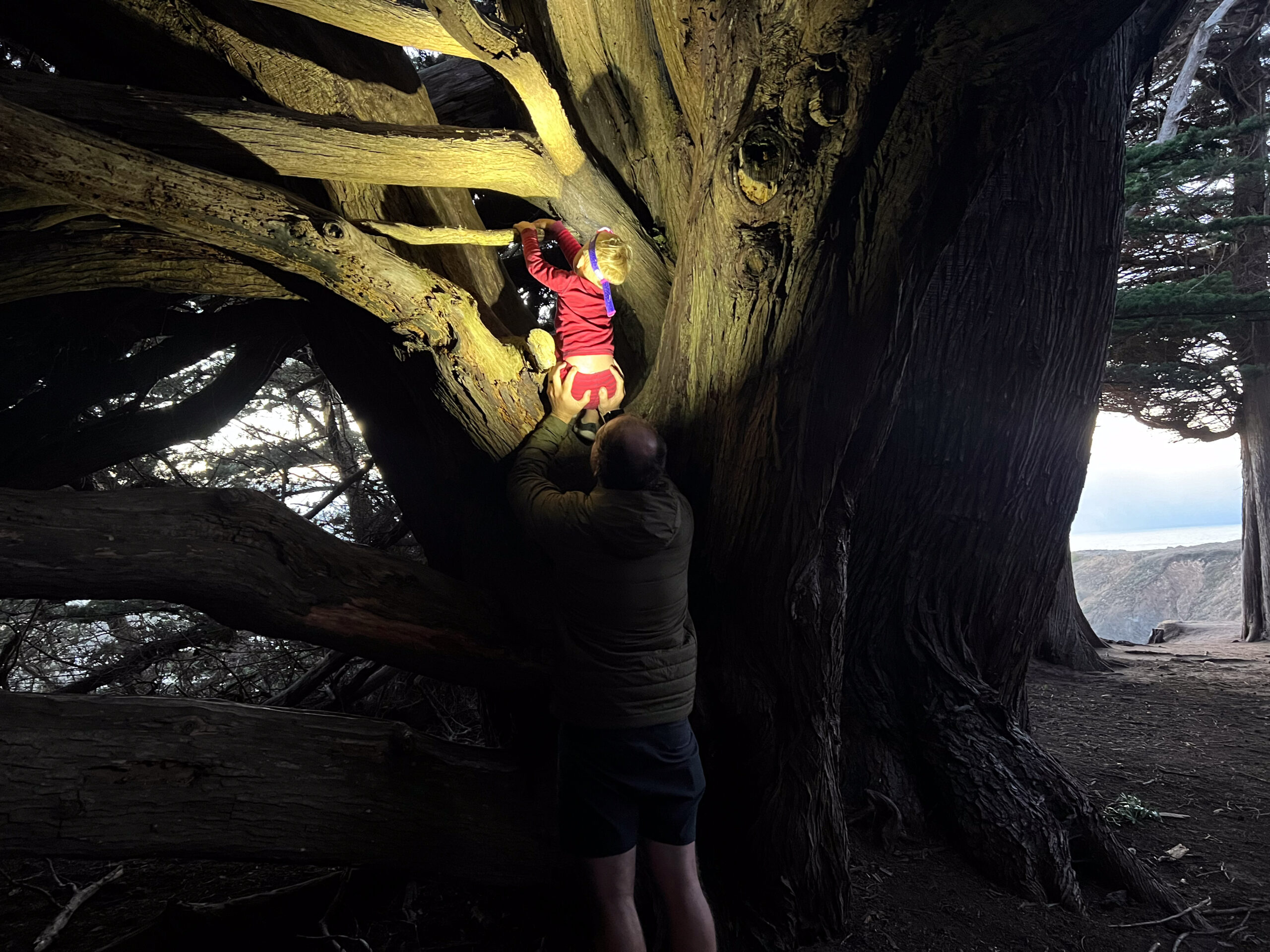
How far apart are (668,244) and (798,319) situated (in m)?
1.22

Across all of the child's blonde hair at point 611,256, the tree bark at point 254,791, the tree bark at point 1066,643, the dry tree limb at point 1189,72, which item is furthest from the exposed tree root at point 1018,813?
the dry tree limb at point 1189,72

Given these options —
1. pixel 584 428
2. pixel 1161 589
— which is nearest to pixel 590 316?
pixel 584 428

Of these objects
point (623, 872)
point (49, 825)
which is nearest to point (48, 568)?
point (49, 825)

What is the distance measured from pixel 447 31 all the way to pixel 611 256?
830 mm

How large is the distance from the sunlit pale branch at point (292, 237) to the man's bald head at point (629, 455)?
51 centimetres

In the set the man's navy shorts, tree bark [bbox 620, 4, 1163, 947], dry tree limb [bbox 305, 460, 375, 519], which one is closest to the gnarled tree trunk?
tree bark [bbox 620, 4, 1163, 947]

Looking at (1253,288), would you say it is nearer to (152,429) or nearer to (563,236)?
(563,236)

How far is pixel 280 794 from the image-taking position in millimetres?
2287

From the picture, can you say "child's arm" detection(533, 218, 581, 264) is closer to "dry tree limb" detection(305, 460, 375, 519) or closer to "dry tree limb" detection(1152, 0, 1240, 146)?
"dry tree limb" detection(305, 460, 375, 519)

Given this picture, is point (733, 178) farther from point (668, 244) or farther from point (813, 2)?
point (668, 244)

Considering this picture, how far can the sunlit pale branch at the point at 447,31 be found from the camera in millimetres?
2096

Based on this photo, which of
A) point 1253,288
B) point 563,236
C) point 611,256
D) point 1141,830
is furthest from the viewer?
point 1253,288

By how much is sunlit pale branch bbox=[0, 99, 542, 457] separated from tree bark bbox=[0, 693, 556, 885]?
3.85 ft

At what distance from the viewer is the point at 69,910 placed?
8.98 ft
